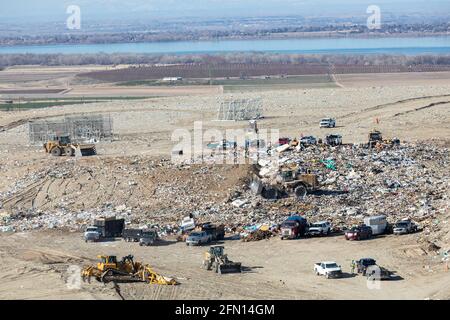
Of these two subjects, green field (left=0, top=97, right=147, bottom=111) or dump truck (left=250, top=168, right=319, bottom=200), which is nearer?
dump truck (left=250, top=168, right=319, bottom=200)

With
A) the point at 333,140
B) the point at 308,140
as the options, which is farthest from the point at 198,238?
the point at 333,140

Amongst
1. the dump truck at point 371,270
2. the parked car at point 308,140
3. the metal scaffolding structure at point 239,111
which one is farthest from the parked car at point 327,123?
the dump truck at point 371,270

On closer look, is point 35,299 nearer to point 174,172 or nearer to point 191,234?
point 191,234

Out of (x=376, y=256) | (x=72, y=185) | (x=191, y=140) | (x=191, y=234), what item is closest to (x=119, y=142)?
(x=191, y=140)

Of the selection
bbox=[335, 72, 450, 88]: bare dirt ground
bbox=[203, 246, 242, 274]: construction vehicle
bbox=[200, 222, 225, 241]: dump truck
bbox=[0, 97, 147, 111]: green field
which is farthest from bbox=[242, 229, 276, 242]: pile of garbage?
bbox=[335, 72, 450, 88]: bare dirt ground

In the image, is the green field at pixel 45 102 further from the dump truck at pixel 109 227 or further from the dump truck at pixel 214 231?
the dump truck at pixel 214 231

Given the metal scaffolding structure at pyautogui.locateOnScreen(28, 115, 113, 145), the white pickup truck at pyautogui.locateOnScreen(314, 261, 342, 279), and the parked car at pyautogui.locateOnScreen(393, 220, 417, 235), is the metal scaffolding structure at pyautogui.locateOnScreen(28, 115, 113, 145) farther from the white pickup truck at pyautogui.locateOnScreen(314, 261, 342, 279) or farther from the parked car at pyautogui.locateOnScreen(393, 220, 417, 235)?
the white pickup truck at pyautogui.locateOnScreen(314, 261, 342, 279)
